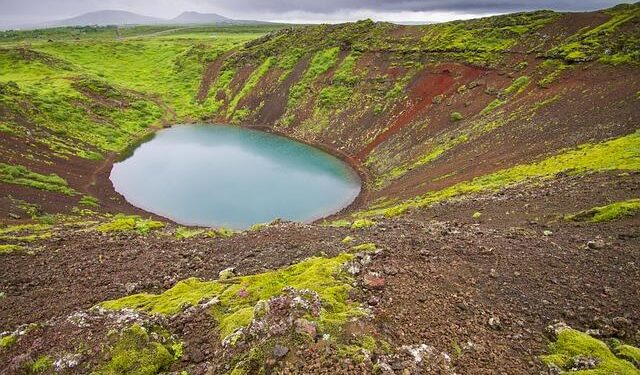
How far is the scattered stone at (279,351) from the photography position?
29.1ft

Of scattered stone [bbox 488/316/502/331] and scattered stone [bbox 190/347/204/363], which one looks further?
scattered stone [bbox 488/316/502/331]

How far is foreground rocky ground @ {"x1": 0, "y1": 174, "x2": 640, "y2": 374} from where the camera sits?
31.0 ft

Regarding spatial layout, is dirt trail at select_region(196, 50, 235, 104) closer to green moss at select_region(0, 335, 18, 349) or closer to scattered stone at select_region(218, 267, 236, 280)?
scattered stone at select_region(218, 267, 236, 280)

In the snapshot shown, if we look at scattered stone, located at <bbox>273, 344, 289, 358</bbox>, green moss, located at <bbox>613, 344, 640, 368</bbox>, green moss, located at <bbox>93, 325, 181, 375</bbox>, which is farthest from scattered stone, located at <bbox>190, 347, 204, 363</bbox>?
green moss, located at <bbox>613, 344, 640, 368</bbox>

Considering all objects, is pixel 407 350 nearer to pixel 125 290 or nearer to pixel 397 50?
pixel 125 290

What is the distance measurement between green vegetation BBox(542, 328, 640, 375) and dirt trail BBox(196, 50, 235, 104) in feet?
296

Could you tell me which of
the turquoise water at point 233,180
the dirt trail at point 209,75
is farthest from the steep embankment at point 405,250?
the dirt trail at point 209,75

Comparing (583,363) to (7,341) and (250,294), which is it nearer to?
(250,294)

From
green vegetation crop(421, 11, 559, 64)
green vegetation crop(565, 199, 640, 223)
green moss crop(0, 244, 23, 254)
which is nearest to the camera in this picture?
green vegetation crop(565, 199, 640, 223)

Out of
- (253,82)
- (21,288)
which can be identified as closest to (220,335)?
(21,288)

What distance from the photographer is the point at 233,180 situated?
49031 mm

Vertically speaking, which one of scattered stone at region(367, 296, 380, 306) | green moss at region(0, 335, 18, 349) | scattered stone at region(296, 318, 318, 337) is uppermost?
scattered stone at region(296, 318, 318, 337)

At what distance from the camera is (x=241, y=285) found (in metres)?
12.9

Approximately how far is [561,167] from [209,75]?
3454 inches
